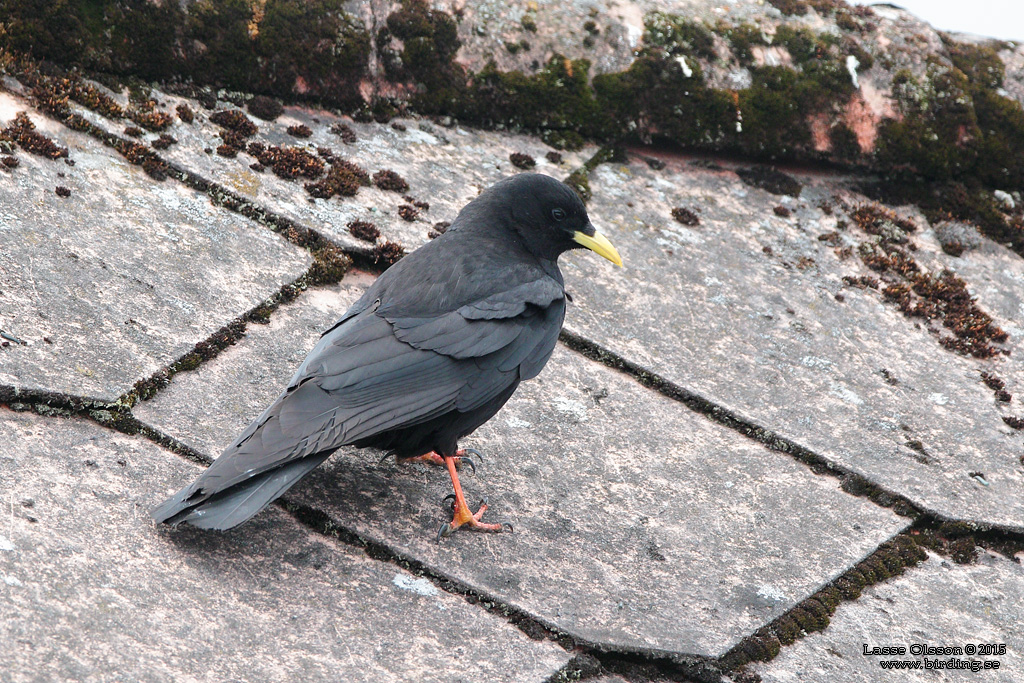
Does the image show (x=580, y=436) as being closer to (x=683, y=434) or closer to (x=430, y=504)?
(x=683, y=434)

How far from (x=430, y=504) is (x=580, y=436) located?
60 centimetres

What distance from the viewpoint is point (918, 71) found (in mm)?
4801

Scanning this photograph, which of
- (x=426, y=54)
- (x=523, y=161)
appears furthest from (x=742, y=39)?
(x=426, y=54)

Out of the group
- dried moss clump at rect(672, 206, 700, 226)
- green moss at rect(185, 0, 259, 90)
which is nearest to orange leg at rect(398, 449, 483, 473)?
dried moss clump at rect(672, 206, 700, 226)

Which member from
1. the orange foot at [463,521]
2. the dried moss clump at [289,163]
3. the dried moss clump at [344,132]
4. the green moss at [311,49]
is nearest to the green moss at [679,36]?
the green moss at [311,49]

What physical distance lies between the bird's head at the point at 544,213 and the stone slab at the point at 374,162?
0.46 meters

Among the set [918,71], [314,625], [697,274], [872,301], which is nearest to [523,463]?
[314,625]

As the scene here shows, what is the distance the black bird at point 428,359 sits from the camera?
2.58 meters

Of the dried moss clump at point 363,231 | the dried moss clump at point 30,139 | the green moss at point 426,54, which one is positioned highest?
the green moss at point 426,54

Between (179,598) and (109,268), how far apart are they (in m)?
1.46

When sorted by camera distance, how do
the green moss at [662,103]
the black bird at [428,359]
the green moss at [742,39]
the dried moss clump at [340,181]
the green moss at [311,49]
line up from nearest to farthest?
the black bird at [428,359]
the dried moss clump at [340,181]
the green moss at [311,49]
the green moss at [662,103]
the green moss at [742,39]

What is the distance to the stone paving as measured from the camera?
7.54 feet

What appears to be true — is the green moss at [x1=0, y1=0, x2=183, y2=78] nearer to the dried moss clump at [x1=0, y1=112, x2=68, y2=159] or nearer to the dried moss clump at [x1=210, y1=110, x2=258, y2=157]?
the dried moss clump at [x1=210, y1=110, x2=258, y2=157]

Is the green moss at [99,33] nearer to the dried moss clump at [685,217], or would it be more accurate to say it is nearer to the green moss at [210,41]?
the green moss at [210,41]
